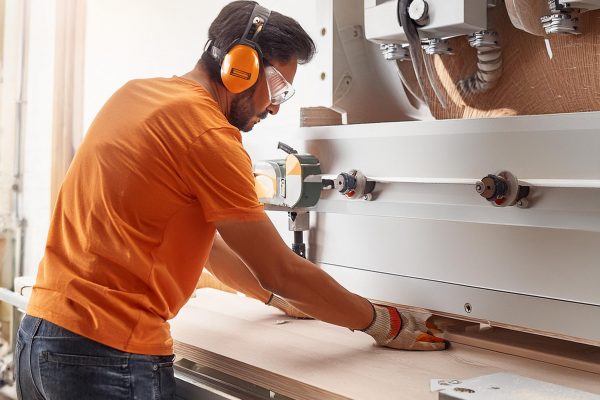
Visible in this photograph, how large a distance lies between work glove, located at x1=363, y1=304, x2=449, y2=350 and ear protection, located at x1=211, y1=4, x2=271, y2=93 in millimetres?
503

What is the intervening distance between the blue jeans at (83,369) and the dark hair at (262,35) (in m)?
0.56

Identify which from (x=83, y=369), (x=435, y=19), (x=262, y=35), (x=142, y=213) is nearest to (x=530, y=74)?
(x=435, y=19)

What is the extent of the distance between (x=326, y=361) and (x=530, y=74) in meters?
0.69

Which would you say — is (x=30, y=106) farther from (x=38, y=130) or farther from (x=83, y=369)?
(x=83, y=369)

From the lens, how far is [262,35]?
1.39m

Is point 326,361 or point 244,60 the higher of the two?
point 244,60

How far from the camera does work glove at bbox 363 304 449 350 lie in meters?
1.35

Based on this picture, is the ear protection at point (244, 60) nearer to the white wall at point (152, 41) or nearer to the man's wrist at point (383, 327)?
the man's wrist at point (383, 327)

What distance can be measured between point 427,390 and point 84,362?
1.85 ft

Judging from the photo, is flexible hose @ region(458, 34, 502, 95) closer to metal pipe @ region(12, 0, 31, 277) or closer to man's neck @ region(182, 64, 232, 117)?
man's neck @ region(182, 64, 232, 117)

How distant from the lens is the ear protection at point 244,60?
1.32 metres

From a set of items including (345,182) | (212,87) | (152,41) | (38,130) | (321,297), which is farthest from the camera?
(38,130)

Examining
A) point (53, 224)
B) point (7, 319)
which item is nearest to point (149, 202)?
point (53, 224)

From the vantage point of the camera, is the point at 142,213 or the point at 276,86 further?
the point at 276,86
